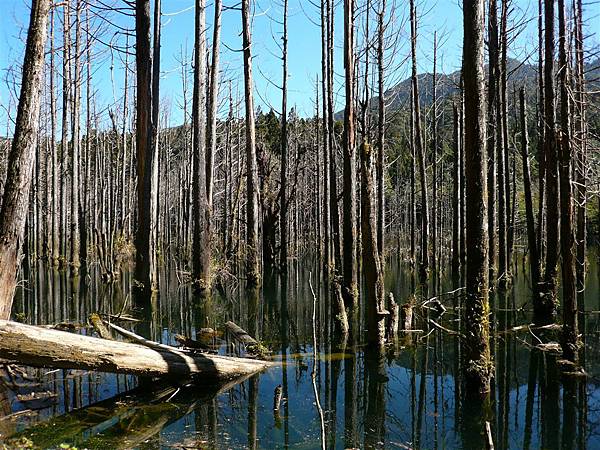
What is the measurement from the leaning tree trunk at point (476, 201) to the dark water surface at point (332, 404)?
66 centimetres

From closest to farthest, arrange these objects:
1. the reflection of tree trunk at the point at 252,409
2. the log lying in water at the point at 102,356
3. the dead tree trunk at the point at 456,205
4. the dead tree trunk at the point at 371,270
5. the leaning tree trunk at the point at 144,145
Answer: the reflection of tree trunk at the point at 252,409
the log lying in water at the point at 102,356
the dead tree trunk at the point at 371,270
the leaning tree trunk at the point at 144,145
the dead tree trunk at the point at 456,205

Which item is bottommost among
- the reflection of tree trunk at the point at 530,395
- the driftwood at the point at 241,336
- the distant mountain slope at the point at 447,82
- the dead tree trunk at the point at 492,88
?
the reflection of tree trunk at the point at 530,395

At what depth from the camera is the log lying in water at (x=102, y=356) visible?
15.9ft

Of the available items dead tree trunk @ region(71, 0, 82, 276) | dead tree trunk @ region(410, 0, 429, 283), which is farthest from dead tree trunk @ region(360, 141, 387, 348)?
dead tree trunk @ region(71, 0, 82, 276)

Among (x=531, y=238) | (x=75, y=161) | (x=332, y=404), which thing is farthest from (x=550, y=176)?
(x=75, y=161)

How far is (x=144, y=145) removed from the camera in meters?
11.3

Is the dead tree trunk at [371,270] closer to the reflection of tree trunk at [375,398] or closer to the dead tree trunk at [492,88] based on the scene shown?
the reflection of tree trunk at [375,398]

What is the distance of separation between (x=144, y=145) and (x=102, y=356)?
6927 mm

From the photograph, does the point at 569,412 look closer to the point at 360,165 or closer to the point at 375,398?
the point at 375,398

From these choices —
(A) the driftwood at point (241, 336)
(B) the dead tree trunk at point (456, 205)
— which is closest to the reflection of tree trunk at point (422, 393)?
(A) the driftwood at point (241, 336)

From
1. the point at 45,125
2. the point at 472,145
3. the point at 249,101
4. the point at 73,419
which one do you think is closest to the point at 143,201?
the point at 249,101

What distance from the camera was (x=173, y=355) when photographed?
5.91 metres

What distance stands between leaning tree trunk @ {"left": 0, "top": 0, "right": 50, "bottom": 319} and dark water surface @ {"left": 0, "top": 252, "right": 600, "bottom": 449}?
1532mm

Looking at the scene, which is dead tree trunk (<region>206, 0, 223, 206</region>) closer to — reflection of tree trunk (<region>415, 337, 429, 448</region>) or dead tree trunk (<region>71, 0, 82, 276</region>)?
dead tree trunk (<region>71, 0, 82, 276</region>)
